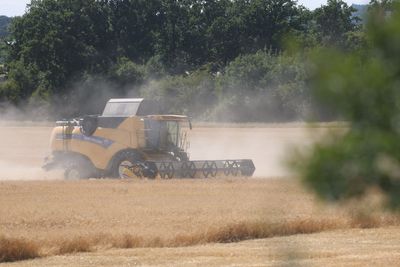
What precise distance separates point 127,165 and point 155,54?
4965cm

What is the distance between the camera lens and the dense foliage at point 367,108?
210 cm

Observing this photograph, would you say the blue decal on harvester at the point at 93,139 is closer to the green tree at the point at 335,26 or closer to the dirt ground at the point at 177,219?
the dirt ground at the point at 177,219

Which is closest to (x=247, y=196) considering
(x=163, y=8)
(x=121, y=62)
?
(x=121, y=62)

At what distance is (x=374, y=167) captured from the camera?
213cm

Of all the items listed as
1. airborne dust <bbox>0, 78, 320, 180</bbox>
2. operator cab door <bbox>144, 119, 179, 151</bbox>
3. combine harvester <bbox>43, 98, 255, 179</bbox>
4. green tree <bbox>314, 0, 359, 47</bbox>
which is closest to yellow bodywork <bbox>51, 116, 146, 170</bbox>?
combine harvester <bbox>43, 98, 255, 179</bbox>

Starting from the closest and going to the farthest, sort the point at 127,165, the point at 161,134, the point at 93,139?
the point at 127,165 → the point at 93,139 → the point at 161,134

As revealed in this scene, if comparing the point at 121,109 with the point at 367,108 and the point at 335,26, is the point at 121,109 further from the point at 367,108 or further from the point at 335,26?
the point at 367,108

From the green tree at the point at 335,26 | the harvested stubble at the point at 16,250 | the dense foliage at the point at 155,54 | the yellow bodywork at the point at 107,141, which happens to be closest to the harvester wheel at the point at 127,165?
the yellow bodywork at the point at 107,141

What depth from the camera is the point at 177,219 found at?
1595cm

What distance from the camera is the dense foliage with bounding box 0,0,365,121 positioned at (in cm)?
5800

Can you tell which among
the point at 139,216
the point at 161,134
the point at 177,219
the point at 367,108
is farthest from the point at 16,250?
the point at 161,134

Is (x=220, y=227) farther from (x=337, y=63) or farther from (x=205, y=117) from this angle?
(x=205, y=117)

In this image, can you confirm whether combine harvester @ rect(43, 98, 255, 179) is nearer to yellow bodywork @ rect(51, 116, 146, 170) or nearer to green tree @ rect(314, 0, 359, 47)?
yellow bodywork @ rect(51, 116, 146, 170)

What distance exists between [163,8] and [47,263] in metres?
71.8
